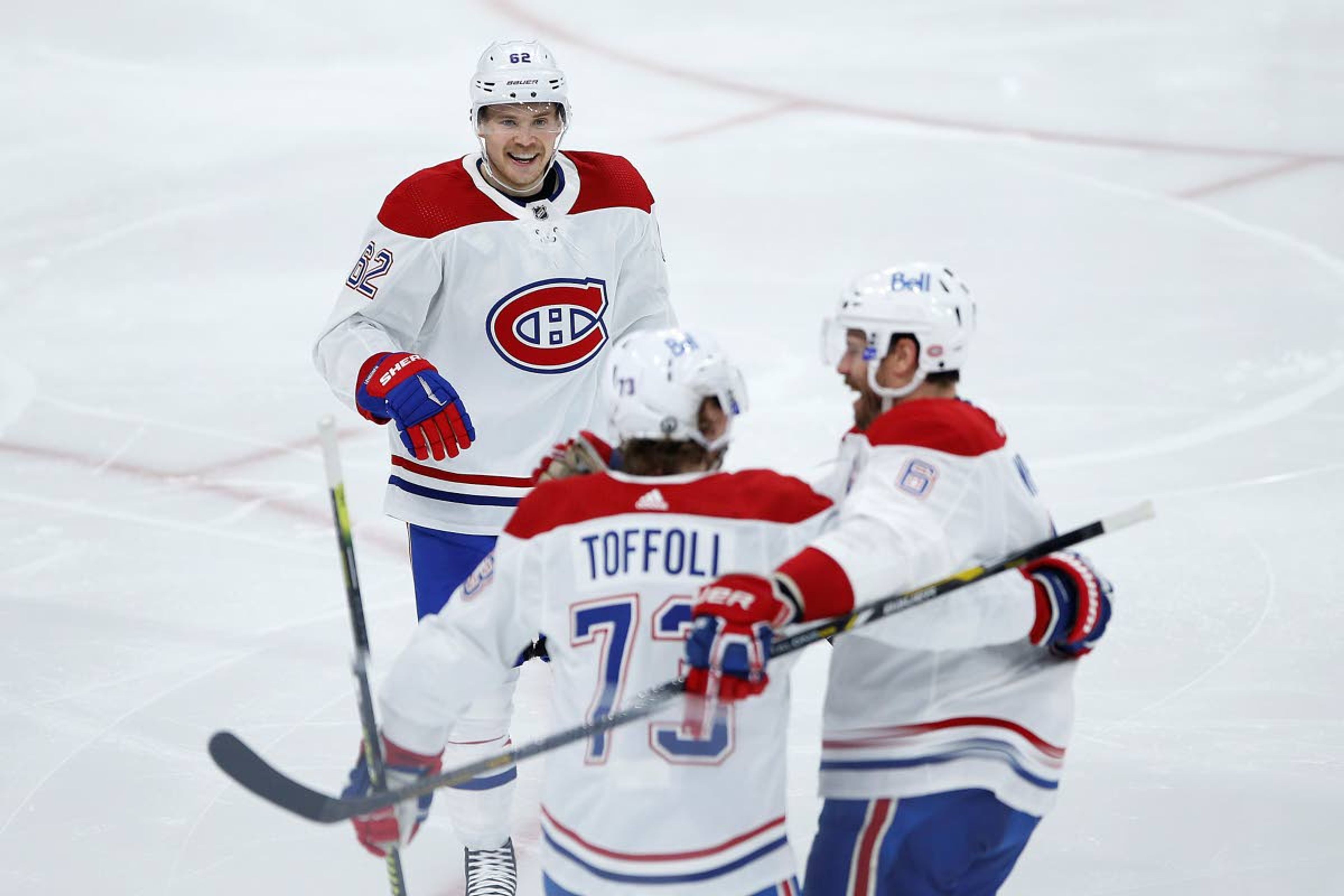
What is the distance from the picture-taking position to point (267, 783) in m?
2.06

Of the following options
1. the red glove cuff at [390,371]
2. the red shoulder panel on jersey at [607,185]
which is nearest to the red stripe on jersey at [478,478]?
the red glove cuff at [390,371]

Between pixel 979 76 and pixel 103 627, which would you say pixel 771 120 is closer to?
pixel 979 76

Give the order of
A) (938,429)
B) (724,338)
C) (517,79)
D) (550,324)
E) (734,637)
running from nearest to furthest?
(734,637) < (938,429) < (517,79) < (550,324) < (724,338)

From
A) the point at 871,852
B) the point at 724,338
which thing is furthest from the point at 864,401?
the point at 724,338

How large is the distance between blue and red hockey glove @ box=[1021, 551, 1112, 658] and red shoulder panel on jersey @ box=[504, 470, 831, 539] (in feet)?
1.02

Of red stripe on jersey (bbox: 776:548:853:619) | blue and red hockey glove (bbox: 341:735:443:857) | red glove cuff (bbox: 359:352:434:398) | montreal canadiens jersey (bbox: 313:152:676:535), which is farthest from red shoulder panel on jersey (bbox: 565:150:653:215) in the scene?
red stripe on jersey (bbox: 776:548:853:619)

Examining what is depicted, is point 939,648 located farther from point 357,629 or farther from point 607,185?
point 607,185

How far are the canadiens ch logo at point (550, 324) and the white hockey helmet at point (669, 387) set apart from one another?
96 cm

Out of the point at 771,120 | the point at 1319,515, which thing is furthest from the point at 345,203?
the point at 1319,515

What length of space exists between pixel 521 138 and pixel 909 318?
101 centimetres

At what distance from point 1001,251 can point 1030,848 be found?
10.7 ft


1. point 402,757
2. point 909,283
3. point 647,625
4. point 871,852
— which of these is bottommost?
point 871,852

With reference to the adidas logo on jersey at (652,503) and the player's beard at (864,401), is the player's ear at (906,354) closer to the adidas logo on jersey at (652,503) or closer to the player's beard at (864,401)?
the player's beard at (864,401)

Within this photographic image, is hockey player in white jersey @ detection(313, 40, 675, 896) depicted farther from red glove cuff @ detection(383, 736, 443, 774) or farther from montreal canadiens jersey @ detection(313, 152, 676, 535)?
red glove cuff @ detection(383, 736, 443, 774)
